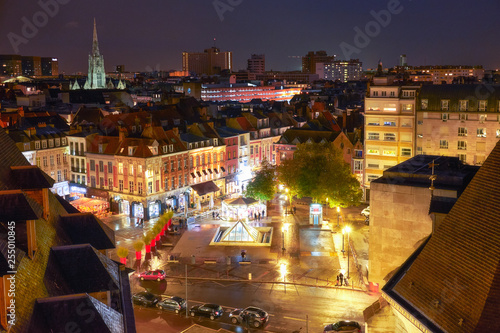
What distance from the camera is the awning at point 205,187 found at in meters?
76.2

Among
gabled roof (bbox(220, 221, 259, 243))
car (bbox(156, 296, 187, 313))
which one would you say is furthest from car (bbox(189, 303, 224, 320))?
gabled roof (bbox(220, 221, 259, 243))

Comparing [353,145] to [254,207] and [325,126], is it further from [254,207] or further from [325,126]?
[254,207]

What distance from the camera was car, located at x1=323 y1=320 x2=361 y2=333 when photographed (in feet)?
116

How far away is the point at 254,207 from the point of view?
223ft

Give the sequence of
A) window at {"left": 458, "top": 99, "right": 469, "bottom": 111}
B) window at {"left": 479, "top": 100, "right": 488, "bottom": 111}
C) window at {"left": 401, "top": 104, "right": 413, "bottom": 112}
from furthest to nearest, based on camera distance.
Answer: window at {"left": 401, "top": 104, "right": 413, "bottom": 112} → window at {"left": 458, "top": 99, "right": 469, "bottom": 111} → window at {"left": 479, "top": 100, "right": 488, "bottom": 111}

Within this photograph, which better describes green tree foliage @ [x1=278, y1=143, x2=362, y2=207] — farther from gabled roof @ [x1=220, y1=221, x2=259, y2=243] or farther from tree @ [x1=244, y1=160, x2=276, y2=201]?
gabled roof @ [x1=220, y1=221, x2=259, y2=243]

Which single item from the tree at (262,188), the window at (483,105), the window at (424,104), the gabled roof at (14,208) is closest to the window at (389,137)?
the window at (424,104)

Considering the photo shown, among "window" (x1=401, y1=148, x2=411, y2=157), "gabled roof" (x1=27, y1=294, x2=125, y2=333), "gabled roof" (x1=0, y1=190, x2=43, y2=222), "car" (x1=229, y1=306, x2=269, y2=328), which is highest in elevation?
"gabled roof" (x1=0, y1=190, x2=43, y2=222)

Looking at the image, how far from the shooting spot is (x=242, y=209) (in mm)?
66438

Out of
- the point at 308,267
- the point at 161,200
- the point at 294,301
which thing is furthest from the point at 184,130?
the point at 294,301

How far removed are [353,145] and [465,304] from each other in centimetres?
6559

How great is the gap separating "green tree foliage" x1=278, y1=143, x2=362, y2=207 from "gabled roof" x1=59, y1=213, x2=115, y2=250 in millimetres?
42295

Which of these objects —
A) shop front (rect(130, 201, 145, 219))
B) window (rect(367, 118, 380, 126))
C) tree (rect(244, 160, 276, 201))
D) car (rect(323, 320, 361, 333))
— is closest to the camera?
car (rect(323, 320, 361, 333))

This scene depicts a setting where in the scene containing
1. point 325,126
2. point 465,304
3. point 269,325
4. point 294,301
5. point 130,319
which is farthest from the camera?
point 325,126
